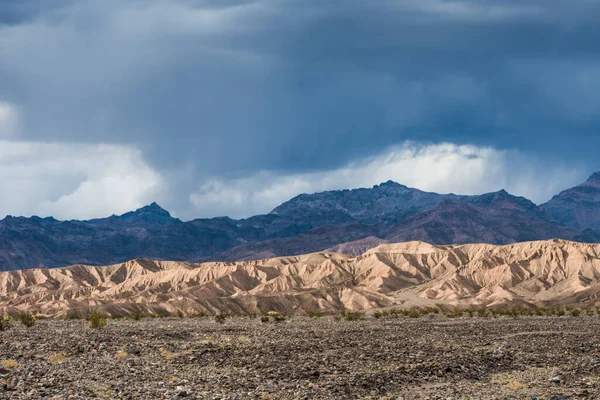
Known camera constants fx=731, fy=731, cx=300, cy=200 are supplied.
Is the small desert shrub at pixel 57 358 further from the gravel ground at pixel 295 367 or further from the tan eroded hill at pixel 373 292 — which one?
the tan eroded hill at pixel 373 292

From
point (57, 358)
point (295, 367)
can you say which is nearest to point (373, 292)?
point (295, 367)

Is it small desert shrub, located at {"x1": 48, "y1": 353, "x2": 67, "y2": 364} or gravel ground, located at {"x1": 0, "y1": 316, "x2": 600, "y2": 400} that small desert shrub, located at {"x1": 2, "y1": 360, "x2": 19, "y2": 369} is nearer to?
gravel ground, located at {"x1": 0, "y1": 316, "x2": 600, "y2": 400}

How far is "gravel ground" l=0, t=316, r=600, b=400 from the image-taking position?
965 inches

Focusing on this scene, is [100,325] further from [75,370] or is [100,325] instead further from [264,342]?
[75,370]

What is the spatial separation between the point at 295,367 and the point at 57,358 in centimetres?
1008

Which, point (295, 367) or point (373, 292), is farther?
point (373, 292)

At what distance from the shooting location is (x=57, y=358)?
101ft

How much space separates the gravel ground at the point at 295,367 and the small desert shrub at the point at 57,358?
0.13 ft

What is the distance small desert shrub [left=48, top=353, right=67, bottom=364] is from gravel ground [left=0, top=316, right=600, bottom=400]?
41mm

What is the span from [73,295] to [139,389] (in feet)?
578

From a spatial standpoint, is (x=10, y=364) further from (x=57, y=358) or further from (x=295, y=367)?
(x=295, y=367)

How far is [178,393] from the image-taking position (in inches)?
933

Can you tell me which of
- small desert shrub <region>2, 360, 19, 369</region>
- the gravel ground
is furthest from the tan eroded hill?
small desert shrub <region>2, 360, 19, 369</region>

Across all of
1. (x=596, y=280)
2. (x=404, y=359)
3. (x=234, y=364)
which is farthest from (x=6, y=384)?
(x=596, y=280)
